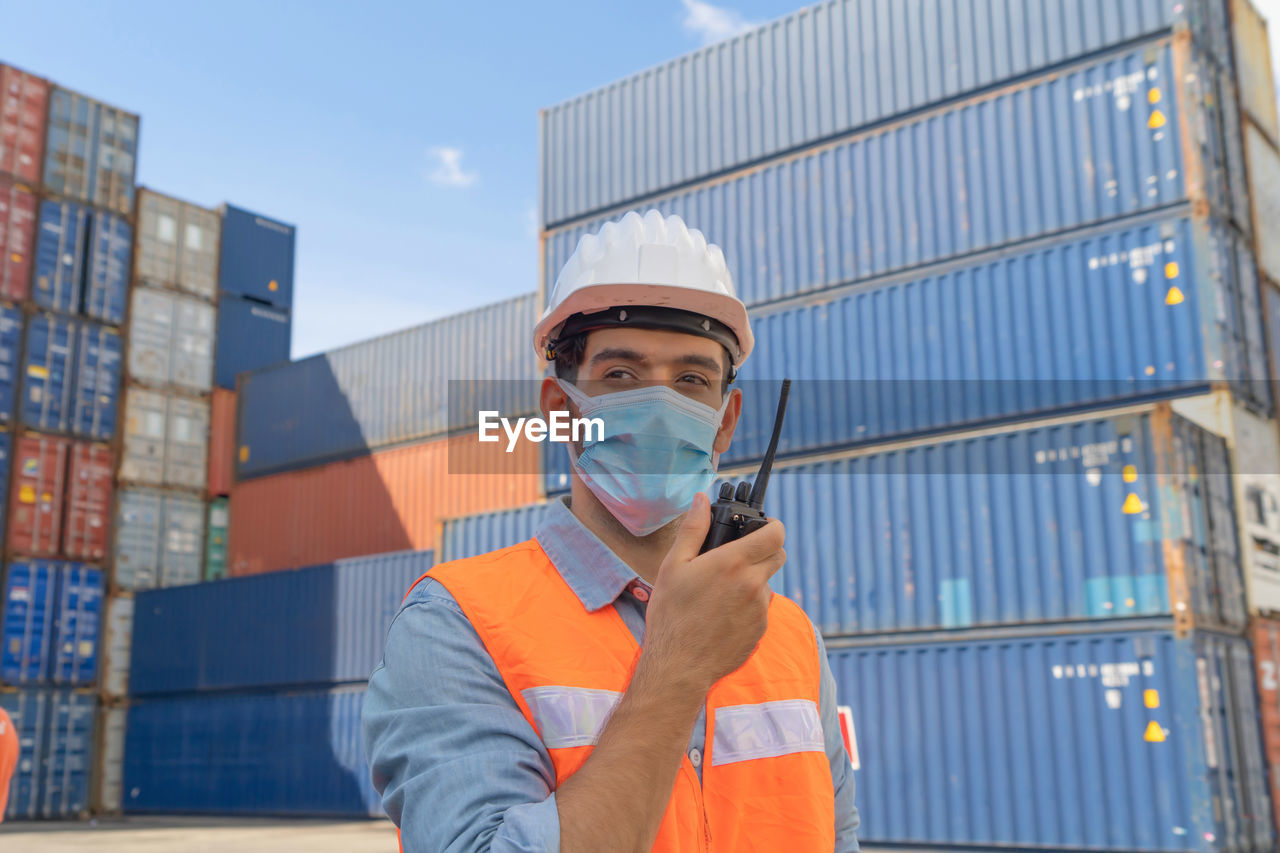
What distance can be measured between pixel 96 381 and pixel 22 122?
6043 mm

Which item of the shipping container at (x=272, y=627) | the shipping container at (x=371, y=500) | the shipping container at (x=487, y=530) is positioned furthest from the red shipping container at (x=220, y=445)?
the shipping container at (x=487, y=530)

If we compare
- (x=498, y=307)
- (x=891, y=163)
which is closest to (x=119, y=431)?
(x=498, y=307)

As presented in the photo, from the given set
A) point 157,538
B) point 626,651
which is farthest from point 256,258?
point 626,651

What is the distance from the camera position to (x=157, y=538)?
2733cm

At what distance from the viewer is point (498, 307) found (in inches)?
964

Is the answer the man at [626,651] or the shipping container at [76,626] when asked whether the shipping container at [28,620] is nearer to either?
the shipping container at [76,626]

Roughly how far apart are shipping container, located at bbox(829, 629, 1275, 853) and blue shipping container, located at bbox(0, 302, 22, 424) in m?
19.6

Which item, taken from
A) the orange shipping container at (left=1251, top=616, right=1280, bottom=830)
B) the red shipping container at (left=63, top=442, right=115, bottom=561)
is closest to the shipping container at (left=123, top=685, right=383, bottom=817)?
the red shipping container at (left=63, top=442, right=115, bottom=561)

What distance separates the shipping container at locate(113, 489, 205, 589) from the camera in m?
26.6

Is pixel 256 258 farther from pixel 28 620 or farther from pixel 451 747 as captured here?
pixel 451 747

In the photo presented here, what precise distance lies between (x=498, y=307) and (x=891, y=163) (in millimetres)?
10370

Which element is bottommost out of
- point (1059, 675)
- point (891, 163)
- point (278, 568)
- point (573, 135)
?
point (1059, 675)

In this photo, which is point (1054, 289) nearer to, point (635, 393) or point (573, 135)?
point (573, 135)

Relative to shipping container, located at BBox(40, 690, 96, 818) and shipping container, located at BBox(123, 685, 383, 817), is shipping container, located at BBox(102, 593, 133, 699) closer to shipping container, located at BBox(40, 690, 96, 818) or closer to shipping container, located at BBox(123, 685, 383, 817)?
shipping container, located at BBox(123, 685, 383, 817)
